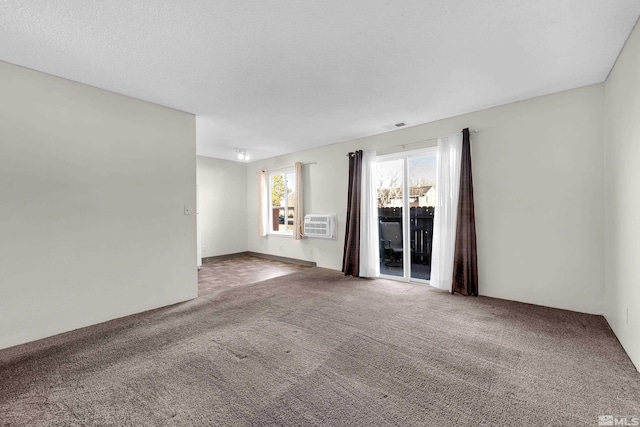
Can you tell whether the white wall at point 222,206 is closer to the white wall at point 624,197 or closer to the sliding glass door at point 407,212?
the sliding glass door at point 407,212

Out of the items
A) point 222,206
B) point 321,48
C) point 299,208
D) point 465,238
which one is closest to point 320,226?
point 299,208

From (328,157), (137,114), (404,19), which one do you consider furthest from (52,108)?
(328,157)

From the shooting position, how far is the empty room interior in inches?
68.7

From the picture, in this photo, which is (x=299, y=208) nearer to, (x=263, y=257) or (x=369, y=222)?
(x=369, y=222)

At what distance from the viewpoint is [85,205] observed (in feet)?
9.12

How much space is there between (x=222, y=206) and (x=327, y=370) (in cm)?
546

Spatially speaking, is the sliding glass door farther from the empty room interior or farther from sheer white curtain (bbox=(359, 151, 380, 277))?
sheer white curtain (bbox=(359, 151, 380, 277))

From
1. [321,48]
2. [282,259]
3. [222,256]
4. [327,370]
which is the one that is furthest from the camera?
[222,256]

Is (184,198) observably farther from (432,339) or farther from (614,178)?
(614,178)

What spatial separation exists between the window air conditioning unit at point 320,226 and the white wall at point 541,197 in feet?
7.63

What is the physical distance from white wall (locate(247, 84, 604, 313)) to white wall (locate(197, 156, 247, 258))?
4.83 meters

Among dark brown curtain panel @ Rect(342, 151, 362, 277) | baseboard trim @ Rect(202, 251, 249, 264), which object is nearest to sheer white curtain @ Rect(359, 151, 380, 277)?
dark brown curtain panel @ Rect(342, 151, 362, 277)

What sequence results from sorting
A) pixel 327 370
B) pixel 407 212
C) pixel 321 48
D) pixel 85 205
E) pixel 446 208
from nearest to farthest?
pixel 327 370 < pixel 321 48 < pixel 85 205 < pixel 446 208 < pixel 407 212

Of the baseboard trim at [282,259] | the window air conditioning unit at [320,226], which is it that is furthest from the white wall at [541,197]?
the baseboard trim at [282,259]
